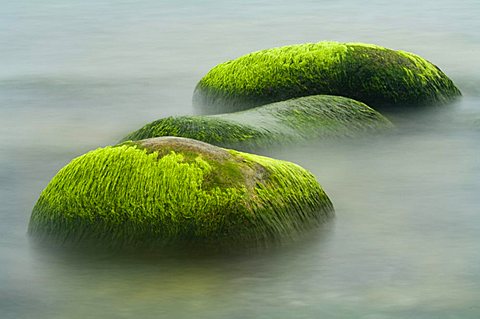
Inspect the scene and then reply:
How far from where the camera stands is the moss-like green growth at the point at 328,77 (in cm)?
1234

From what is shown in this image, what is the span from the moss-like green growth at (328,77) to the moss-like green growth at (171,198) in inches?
157

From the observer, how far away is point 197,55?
55.0 feet

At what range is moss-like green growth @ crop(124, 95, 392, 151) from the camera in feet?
33.1

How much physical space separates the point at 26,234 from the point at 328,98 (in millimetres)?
3650

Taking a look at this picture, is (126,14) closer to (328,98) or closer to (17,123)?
(17,123)

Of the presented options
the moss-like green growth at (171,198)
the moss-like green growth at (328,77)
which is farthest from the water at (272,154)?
the moss-like green growth at (328,77)

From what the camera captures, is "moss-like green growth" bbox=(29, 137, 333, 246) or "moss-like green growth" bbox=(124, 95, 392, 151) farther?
"moss-like green growth" bbox=(124, 95, 392, 151)

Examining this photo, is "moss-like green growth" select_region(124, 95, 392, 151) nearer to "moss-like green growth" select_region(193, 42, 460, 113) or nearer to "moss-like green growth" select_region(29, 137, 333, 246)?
"moss-like green growth" select_region(193, 42, 460, 113)

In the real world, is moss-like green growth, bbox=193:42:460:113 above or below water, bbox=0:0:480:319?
above

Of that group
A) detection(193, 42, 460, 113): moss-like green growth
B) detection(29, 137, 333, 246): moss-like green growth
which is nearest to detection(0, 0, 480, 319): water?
detection(29, 137, 333, 246): moss-like green growth

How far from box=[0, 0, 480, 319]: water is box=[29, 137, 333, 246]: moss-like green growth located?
141 mm

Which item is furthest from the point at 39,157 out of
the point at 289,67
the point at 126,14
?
the point at 126,14

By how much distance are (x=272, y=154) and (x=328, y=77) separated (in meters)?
2.34

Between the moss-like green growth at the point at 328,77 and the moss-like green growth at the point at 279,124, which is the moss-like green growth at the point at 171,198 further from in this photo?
the moss-like green growth at the point at 328,77
